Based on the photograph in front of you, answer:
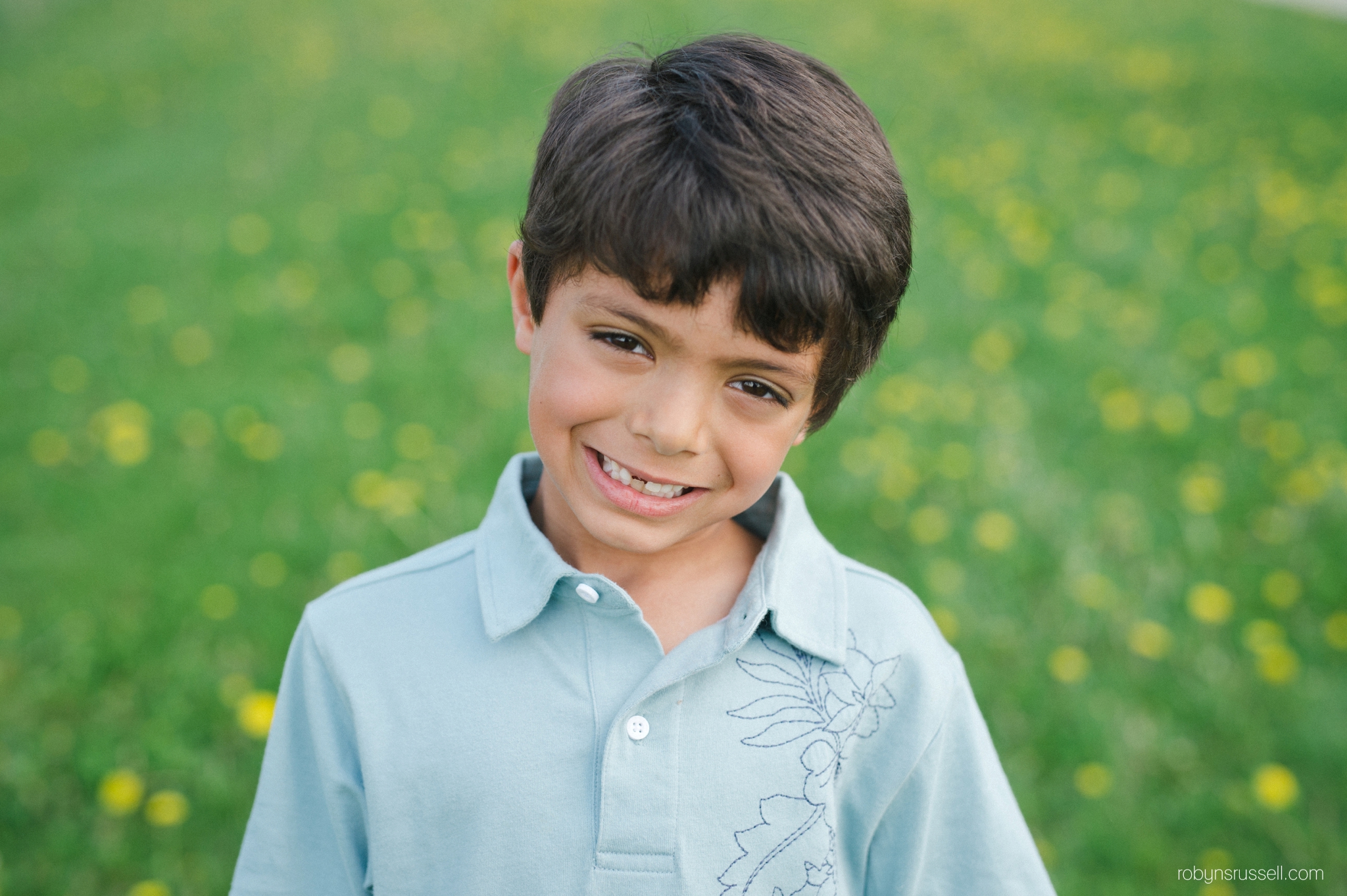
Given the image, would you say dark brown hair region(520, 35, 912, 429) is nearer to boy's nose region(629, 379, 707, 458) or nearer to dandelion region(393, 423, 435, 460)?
boy's nose region(629, 379, 707, 458)

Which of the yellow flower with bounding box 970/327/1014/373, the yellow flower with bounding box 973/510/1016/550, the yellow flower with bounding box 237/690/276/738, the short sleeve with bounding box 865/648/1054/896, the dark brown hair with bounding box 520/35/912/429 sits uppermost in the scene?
the dark brown hair with bounding box 520/35/912/429

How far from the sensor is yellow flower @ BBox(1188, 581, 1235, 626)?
2.64m

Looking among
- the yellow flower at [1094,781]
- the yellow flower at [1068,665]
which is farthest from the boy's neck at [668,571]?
the yellow flower at [1068,665]

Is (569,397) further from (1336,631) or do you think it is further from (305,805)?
(1336,631)

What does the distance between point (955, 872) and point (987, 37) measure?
313 inches

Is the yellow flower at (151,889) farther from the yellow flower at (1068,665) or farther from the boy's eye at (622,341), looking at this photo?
the yellow flower at (1068,665)

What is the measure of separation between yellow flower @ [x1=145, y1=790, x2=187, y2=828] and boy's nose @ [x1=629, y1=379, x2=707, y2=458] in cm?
154

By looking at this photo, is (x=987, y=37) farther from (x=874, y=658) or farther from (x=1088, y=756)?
(x=874, y=658)

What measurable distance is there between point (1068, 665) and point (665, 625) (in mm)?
1590

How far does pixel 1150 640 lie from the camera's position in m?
2.56

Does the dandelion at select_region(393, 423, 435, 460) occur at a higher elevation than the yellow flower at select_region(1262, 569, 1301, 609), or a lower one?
higher

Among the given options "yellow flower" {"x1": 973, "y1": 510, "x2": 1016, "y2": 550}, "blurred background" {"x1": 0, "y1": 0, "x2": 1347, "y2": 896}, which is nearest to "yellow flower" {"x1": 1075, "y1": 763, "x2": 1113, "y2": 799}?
"blurred background" {"x1": 0, "y1": 0, "x2": 1347, "y2": 896}

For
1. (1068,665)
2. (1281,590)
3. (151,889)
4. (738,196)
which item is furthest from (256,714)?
(1281,590)

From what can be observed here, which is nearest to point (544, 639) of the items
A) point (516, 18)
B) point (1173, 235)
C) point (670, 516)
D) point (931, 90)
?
point (670, 516)
